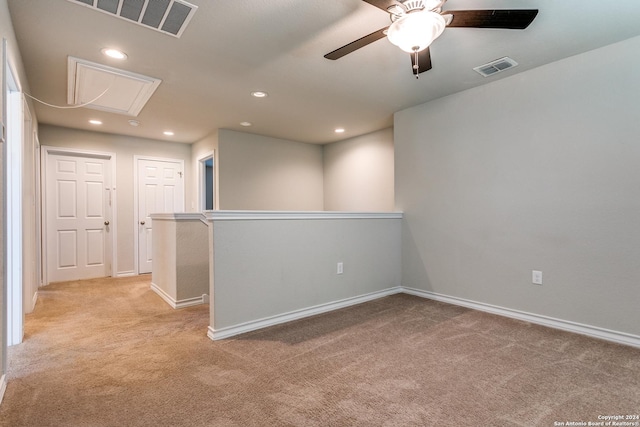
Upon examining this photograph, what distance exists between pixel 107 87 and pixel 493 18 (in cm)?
348

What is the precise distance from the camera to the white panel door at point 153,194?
536 centimetres

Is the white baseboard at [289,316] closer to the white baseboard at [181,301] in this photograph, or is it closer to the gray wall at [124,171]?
the white baseboard at [181,301]

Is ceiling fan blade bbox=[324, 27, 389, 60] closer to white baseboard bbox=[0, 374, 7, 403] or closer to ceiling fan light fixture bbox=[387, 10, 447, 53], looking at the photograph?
ceiling fan light fixture bbox=[387, 10, 447, 53]

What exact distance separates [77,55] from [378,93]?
110 inches

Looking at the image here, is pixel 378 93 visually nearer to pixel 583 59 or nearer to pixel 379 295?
pixel 583 59

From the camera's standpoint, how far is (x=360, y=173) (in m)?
5.29

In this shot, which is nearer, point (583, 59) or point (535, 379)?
point (535, 379)

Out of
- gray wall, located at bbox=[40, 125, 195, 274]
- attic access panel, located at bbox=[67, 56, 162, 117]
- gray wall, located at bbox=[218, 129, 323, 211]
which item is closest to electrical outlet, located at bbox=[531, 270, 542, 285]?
gray wall, located at bbox=[218, 129, 323, 211]

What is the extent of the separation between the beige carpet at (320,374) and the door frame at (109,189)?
2.10 meters

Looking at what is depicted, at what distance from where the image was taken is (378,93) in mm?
3422

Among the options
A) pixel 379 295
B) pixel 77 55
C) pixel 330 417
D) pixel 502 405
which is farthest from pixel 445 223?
pixel 77 55

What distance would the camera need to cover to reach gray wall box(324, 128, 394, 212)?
485cm

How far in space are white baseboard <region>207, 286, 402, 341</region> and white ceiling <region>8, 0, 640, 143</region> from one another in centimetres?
229

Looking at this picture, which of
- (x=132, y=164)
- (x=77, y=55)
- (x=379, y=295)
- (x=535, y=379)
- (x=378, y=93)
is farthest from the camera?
(x=132, y=164)
